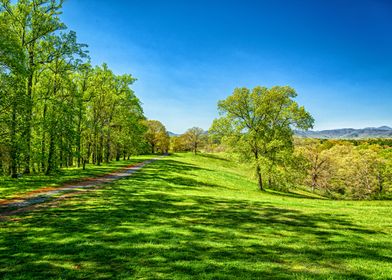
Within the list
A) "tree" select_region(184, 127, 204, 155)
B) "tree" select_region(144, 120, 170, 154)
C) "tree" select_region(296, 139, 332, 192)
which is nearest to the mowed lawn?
"tree" select_region(296, 139, 332, 192)

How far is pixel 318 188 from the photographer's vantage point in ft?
219

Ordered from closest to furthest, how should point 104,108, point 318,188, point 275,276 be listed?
point 275,276 → point 104,108 → point 318,188

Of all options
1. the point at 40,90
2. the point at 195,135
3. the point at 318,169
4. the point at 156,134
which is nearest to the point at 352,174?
the point at 318,169

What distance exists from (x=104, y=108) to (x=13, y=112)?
27050 mm

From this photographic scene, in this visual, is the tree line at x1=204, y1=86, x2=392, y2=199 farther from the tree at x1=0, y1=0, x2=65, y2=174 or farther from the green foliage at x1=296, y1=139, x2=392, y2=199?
the green foliage at x1=296, y1=139, x2=392, y2=199

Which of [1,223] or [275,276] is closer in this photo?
[275,276]

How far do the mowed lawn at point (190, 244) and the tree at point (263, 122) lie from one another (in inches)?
567

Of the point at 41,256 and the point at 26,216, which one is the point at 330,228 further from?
the point at 26,216

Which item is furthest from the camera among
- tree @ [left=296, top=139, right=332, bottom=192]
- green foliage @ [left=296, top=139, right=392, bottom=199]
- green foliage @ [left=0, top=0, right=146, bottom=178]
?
tree @ [left=296, top=139, right=332, bottom=192]

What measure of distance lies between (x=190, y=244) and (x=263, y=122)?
23.7 meters

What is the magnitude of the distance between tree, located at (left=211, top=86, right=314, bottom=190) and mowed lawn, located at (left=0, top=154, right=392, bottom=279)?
47.3 feet

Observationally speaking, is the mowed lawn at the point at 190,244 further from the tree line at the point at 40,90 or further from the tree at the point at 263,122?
the tree at the point at 263,122

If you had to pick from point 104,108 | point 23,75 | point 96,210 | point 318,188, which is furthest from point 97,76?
point 318,188

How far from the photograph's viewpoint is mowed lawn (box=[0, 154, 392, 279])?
7.15 m
